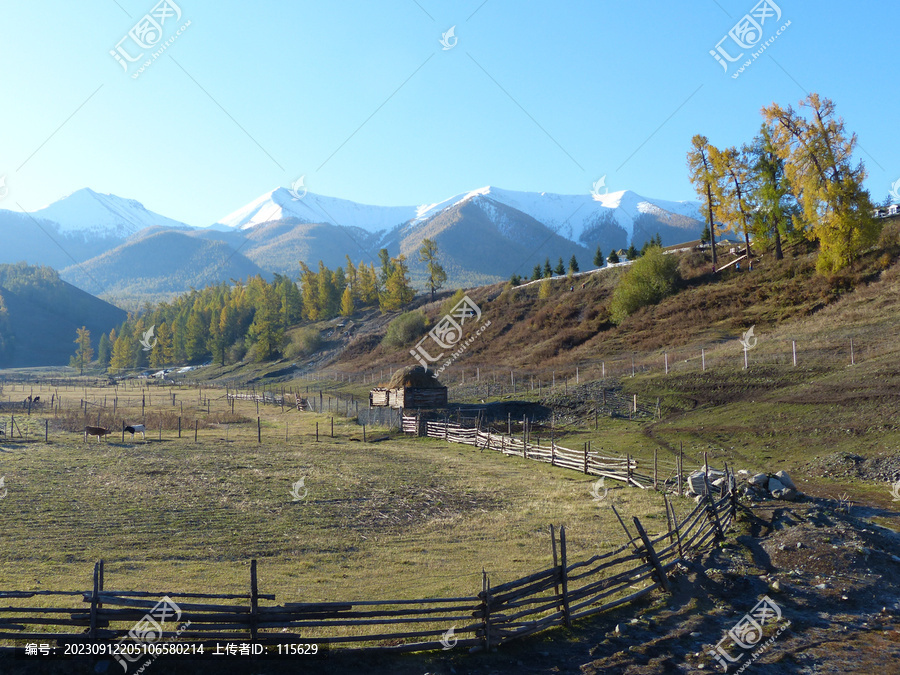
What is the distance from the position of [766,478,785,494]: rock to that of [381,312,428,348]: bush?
7475cm

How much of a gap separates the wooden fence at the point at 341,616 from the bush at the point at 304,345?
308 feet

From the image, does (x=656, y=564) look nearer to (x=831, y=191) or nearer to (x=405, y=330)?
(x=831, y=191)

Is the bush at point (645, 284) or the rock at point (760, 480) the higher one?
the bush at point (645, 284)

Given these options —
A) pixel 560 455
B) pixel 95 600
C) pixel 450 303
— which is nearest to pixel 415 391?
pixel 560 455

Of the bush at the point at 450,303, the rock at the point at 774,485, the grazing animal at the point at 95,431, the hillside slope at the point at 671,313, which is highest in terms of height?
the bush at the point at 450,303

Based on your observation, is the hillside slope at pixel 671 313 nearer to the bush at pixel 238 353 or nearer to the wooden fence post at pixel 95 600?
the bush at pixel 238 353

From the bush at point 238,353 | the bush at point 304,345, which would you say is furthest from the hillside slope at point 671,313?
the bush at point 238,353

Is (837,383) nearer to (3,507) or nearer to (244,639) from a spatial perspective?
(244,639)

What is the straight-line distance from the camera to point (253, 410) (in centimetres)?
5394

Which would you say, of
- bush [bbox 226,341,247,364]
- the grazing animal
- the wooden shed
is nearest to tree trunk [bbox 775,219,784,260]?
the wooden shed

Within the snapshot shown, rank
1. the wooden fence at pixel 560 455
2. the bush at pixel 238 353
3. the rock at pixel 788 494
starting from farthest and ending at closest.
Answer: the bush at pixel 238 353, the wooden fence at pixel 560 455, the rock at pixel 788 494

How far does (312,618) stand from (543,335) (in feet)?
217

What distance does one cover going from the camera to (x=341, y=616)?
8.75m

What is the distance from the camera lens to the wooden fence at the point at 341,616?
8234 millimetres
